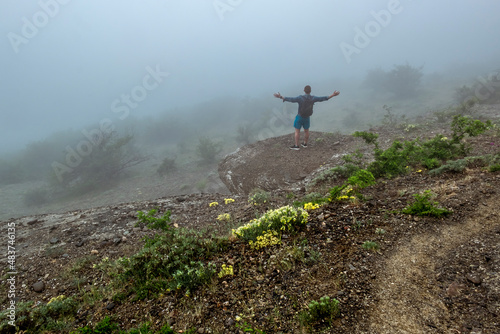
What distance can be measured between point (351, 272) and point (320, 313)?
708 millimetres

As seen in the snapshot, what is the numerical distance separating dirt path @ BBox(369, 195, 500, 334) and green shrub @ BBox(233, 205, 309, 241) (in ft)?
4.14

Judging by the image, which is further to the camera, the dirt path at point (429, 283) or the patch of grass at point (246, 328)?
the patch of grass at point (246, 328)

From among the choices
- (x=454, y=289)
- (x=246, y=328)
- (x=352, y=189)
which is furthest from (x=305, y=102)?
(x=246, y=328)

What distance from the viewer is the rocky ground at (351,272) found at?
2338 mm

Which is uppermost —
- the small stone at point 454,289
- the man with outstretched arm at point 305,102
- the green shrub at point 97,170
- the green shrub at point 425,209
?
the man with outstretched arm at point 305,102

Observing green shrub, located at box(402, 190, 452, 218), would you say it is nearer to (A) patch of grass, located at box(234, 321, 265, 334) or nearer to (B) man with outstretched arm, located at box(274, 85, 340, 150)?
(A) patch of grass, located at box(234, 321, 265, 334)

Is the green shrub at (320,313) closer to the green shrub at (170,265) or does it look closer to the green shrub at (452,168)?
the green shrub at (170,265)

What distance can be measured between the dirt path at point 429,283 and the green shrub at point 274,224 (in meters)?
1.26

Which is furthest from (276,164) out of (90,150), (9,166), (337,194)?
(9,166)

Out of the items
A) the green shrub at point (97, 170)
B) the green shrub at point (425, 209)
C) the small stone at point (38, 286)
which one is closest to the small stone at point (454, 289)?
the green shrub at point (425, 209)

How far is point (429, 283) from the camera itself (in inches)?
102

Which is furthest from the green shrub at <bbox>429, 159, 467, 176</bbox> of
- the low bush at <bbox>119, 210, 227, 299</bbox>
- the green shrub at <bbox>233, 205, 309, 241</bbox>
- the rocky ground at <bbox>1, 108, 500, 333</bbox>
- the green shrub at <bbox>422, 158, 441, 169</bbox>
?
the low bush at <bbox>119, 210, 227, 299</bbox>

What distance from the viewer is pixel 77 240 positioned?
5.79 metres

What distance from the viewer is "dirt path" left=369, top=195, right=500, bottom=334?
2184 mm
